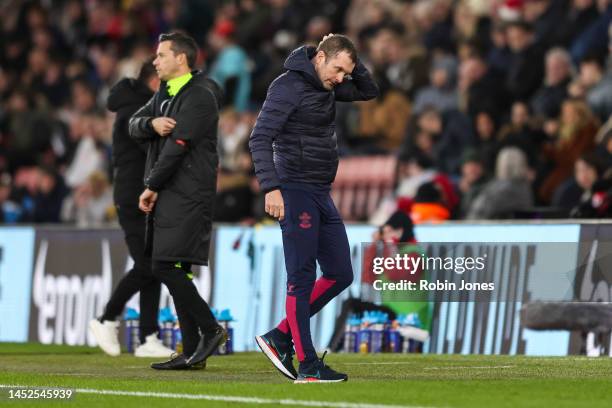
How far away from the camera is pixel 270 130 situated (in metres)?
9.12

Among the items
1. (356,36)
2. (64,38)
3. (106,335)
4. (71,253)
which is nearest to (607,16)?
(356,36)

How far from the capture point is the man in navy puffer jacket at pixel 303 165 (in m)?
9.10

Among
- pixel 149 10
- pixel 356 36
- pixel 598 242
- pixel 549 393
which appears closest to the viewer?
pixel 549 393

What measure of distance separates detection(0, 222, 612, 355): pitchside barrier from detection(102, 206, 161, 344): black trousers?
2.24 meters

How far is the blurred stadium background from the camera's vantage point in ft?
41.5

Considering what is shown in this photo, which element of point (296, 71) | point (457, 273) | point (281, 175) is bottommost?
point (457, 273)

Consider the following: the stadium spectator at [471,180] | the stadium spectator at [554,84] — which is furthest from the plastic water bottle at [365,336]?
the stadium spectator at [554,84]

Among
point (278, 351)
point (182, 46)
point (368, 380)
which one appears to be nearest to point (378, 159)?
point (182, 46)

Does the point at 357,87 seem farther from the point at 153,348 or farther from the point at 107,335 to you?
the point at 107,335

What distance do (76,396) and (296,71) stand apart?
229 centimetres

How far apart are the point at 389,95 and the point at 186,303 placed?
Answer: 378 inches

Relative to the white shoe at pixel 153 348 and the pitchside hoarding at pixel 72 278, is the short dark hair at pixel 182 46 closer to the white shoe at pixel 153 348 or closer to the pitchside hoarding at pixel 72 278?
the white shoe at pixel 153 348

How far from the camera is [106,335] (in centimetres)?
1252

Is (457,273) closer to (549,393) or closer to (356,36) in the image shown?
(549,393)
